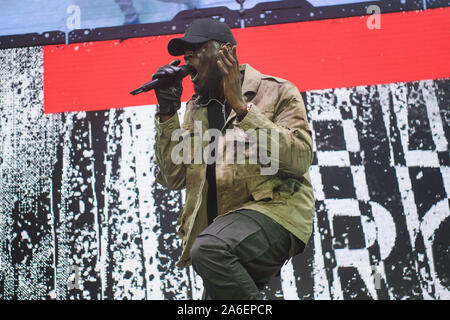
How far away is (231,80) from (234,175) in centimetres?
33

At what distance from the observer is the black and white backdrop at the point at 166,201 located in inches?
101

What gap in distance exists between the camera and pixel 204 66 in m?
1.73

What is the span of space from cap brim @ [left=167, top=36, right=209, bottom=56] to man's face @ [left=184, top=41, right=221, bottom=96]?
29mm

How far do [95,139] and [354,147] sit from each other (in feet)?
5.02

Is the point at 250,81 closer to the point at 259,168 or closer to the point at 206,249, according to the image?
the point at 259,168

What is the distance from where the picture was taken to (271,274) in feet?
4.99

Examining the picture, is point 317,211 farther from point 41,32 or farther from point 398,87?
point 41,32

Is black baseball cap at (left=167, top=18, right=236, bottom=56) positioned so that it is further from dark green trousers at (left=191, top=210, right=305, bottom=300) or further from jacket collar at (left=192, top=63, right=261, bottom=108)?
dark green trousers at (left=191, top=210, right=305, bottom=300)

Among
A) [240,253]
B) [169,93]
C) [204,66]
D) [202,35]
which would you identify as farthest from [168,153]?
[240,253]

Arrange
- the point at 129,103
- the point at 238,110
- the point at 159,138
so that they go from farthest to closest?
1. the point at 129,103
2. the point at 159,138
3. the point at 238,110

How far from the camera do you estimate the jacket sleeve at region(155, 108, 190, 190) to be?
5.73 ft

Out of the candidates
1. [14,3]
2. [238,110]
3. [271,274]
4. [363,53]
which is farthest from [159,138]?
[14,3]

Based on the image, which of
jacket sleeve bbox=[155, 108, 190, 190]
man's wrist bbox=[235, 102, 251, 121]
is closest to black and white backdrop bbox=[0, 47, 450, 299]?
jacket sleeve bbox=[155, 108, 190, 190]

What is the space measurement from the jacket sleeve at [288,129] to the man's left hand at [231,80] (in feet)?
0.11
